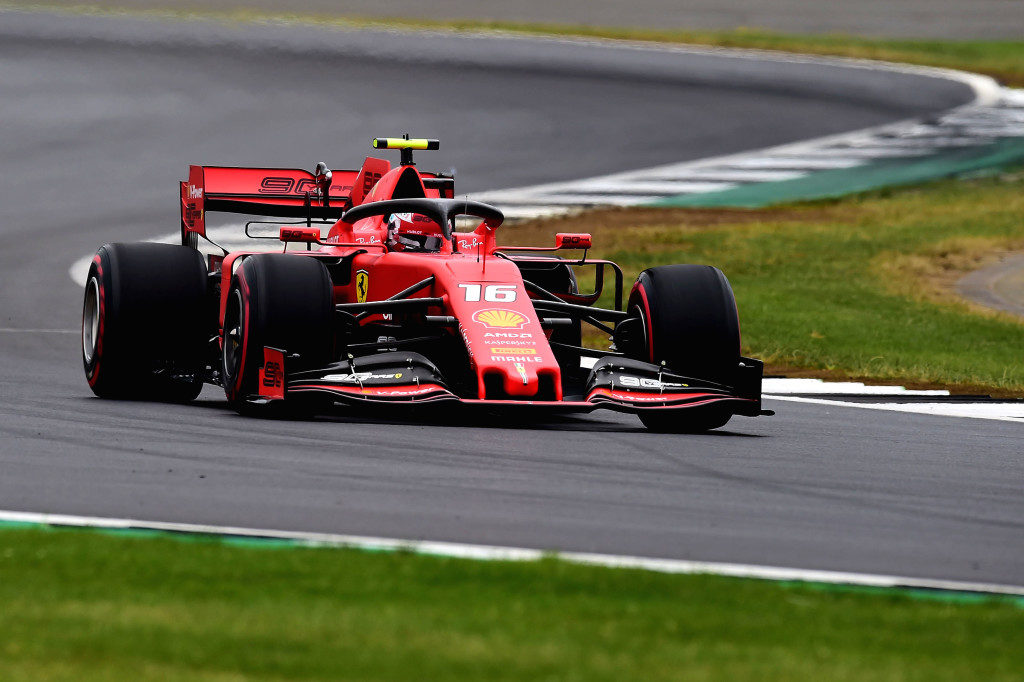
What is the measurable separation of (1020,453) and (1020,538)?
2.84m

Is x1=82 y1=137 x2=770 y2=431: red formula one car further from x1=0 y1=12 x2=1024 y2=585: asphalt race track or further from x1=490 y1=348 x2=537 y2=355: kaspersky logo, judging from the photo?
x1=0 y1=12 x2=1024 y2=585: asphalt race track

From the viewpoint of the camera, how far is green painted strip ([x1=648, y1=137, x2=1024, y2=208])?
89.2 ft

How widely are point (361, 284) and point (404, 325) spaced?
23.1 inches

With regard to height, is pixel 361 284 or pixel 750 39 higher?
pixel 750 39

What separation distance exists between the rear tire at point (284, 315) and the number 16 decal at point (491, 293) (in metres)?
0.82

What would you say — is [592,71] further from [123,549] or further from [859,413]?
[123,549]

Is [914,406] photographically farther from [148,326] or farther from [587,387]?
[148,326]

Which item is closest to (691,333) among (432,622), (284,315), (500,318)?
(500,318)

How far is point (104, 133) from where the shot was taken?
29.8 m

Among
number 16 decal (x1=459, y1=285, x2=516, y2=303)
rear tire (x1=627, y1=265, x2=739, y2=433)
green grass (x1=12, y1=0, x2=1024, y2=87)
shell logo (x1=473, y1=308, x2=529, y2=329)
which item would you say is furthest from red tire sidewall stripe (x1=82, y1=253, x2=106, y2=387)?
green grass (x1=12, y1=0, x2=1024, y2=87)

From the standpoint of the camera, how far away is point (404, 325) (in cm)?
1092

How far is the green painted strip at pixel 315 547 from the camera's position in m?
5.94

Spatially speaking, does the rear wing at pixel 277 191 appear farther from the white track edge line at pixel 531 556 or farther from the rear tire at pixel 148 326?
the white track edge line at pixel 531 556

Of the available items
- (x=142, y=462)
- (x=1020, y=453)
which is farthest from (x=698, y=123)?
(x=142, y=462)
